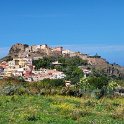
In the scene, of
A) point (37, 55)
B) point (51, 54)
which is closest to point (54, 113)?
point (37, 55)

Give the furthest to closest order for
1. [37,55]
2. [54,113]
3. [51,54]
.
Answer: [51,54], [37,55], [54,113]

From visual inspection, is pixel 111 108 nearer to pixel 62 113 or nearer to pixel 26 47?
pixel 62 113

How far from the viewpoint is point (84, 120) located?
1589 centimetres

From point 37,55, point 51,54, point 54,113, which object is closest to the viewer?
point 54,113

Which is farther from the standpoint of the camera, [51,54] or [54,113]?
[51,54]

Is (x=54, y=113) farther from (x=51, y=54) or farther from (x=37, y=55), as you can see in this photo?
(x=51, y=54)

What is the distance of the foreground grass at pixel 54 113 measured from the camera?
51.1 ft

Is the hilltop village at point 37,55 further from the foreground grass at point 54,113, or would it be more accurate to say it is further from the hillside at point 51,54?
the foreground grass at point 54,113

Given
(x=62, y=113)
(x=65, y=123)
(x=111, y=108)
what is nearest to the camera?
(x=65, y=123)

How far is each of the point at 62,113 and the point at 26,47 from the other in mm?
170352

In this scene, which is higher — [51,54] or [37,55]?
[51,54]

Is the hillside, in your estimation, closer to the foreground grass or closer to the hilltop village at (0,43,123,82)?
the hilltop village at (0,43,123,82)

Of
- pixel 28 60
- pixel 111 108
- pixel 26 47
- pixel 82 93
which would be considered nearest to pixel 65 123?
pixel 111 108

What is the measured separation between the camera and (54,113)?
17469 mm
